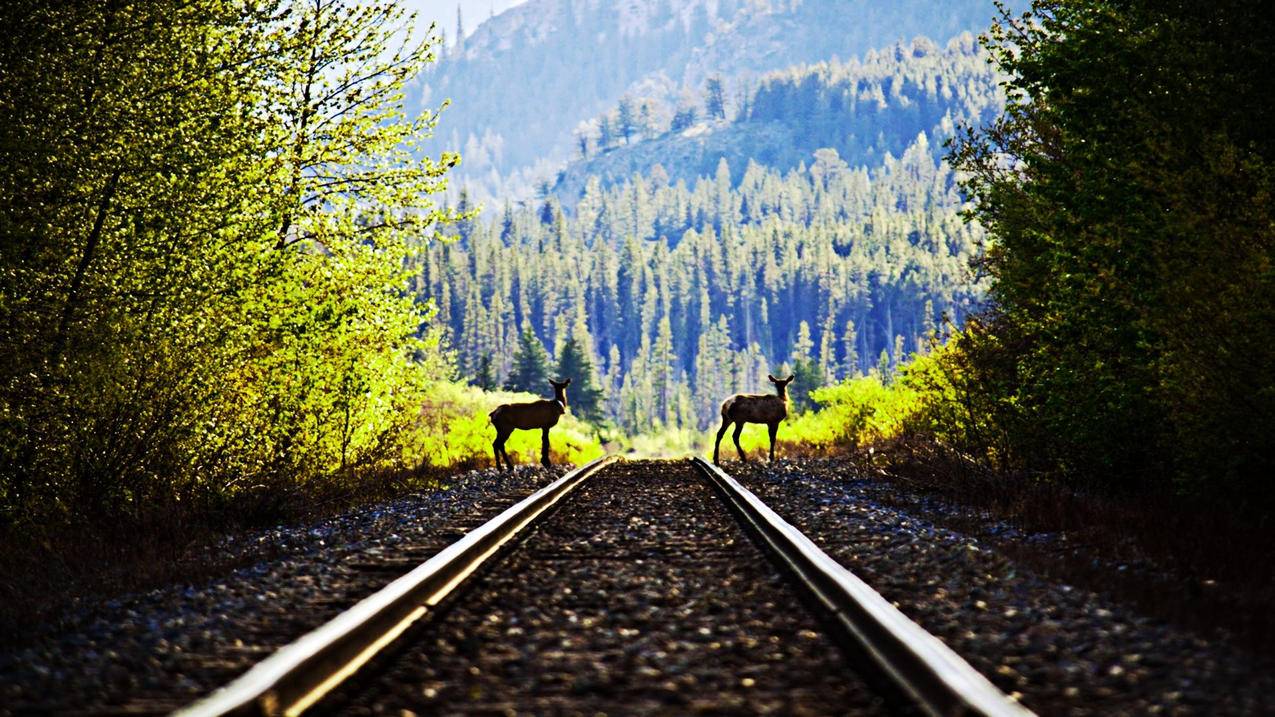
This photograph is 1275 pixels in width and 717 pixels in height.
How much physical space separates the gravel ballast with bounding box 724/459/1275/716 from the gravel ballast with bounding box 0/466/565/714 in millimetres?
3105

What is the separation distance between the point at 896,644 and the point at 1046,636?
1031 millimetres

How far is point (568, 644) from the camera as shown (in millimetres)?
4586

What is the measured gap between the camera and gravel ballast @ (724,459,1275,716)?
11.9ft

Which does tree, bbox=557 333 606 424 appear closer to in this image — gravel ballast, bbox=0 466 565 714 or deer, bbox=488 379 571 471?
deer, bbox=488 379 571 471

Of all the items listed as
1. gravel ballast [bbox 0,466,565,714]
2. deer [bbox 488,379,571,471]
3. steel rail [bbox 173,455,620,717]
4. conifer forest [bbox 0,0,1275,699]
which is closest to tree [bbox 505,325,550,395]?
deer [bbox 488,379,571,471]

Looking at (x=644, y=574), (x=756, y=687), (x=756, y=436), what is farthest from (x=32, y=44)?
(x=756, y=436)

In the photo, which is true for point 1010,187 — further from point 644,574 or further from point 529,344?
point 529,344

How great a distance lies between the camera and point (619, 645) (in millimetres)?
4562

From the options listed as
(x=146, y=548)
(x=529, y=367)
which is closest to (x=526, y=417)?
(x=146, y=548)

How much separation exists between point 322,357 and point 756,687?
10755mm

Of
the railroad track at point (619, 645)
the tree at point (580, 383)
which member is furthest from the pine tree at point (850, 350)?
the railroad track at point (619, 645)

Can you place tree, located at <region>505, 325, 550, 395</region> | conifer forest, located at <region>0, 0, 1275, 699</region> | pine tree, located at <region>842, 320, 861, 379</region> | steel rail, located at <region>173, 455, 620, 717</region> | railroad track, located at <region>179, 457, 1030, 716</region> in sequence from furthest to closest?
pine tree, located at <region>842, 320, 861, 379</region>
tree, located at <region>505, 325, 550, 395</region>
conifer forest, located at <region>0, 0, 1275, 699</region>
railroad track, located at <region>179, 457, 1030, 716</region>
steel rail, located at <region>173, 455, 620, 717</region>

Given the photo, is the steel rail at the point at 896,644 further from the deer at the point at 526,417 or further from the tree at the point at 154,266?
the deer at the point at 526,417

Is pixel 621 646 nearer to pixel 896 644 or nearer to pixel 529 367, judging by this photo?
pixel 896 644
